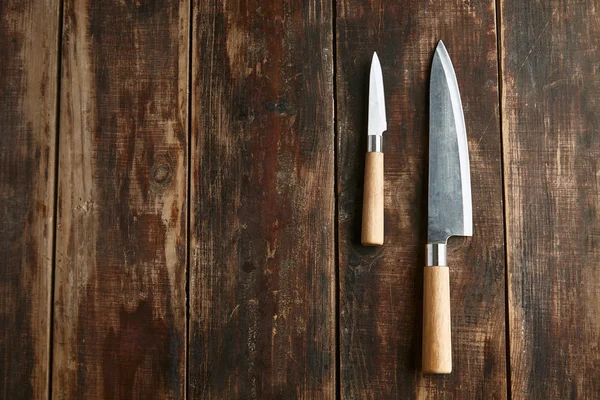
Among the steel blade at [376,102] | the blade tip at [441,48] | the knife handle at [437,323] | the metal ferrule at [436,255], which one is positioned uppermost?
the blade tip at [441,48]

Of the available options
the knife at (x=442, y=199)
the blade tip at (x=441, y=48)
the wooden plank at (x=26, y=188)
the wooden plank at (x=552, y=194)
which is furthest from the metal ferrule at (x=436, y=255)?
the wooden plank at (x=26, y=188)

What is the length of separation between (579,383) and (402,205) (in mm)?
348

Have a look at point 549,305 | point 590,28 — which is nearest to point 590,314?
point 549,305

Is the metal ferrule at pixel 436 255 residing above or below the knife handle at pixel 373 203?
below

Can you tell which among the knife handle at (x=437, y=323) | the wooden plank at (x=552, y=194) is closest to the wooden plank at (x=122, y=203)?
the knife handle at (x=437, y=323)

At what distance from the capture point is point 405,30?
2.63 feet

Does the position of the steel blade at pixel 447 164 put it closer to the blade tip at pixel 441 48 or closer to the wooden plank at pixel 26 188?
the blade tip at pixel 441 48

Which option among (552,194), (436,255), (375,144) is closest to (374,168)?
(375,144)

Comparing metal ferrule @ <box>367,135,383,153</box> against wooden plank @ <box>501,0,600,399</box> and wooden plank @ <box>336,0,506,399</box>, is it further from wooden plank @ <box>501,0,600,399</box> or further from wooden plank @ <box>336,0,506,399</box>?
wooden plank @ <box>501,0,600,399</box>

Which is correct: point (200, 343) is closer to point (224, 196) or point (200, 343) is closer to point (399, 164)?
point (224, 196)

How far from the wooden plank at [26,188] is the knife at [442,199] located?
57 cm

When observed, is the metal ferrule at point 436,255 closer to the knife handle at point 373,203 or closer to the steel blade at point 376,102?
the knife handle at point 373,203

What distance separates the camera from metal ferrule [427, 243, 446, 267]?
2.45 feet

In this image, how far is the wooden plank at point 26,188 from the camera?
0.81 meters
